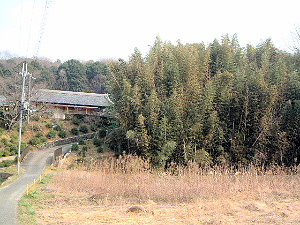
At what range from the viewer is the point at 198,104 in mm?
15586

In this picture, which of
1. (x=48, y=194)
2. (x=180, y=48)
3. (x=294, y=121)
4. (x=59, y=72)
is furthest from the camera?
(x=59, y=72)

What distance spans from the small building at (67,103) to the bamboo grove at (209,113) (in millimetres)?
11841

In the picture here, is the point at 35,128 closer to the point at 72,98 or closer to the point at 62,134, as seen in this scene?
the point at 62,134

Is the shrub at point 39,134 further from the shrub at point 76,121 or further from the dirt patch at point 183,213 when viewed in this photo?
the dirt patch at point 183,213

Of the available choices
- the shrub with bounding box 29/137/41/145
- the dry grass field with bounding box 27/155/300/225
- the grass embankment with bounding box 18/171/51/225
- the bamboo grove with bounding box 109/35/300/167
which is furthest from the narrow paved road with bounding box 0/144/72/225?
the bamboo grove with bounding box 109/35/300/167

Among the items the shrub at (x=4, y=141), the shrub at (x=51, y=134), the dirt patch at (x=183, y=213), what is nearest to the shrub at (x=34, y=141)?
the shrub at (x=51, y=134)

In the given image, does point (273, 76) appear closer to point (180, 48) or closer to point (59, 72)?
point (180, 48)

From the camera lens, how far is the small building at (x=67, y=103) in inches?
1100

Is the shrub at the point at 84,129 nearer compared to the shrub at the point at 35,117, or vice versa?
the shrub at the point at 84,129

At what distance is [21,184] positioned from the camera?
44.8 feet

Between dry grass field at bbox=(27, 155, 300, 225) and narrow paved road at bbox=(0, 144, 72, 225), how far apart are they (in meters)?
0.70

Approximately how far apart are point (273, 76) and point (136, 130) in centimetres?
736

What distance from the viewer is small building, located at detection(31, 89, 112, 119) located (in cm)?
2794

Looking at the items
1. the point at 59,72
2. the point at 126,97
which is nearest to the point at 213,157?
the point at 126,97
